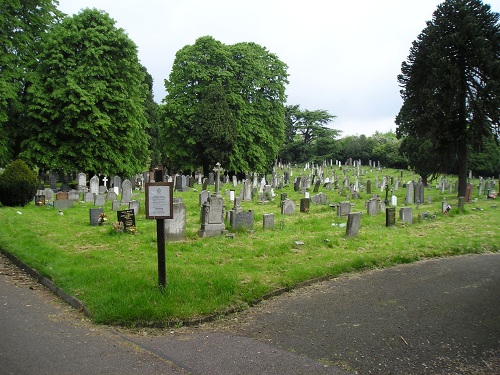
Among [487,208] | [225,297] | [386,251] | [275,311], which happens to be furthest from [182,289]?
[487,208]

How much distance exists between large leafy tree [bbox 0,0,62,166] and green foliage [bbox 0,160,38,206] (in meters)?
8.78

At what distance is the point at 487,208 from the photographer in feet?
64.2

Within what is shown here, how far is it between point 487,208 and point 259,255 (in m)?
14.8

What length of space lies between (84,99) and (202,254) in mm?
19766

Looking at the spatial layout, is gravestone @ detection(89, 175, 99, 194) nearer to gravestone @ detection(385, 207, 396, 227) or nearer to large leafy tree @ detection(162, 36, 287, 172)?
large leafy tree @ detection(162, 36, 287, 172)

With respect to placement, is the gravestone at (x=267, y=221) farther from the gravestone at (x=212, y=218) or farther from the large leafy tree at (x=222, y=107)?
the large leafy tree at (x=222, y=107)

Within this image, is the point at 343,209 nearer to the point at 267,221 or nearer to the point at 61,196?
the point at 267,221

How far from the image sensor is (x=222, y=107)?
35.3 meters

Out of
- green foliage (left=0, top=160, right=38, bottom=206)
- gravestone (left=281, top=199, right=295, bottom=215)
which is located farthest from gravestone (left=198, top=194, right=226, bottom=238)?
green foliage (left=0, top=160, right=38, bottom=206)

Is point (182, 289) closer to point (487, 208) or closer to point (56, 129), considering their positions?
point (487, 208)

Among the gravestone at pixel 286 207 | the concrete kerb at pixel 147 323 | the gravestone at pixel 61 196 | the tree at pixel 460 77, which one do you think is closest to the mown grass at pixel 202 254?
the concrete kerb at pixel 147 323

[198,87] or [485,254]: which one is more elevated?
[198,87]

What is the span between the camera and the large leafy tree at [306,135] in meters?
67.1

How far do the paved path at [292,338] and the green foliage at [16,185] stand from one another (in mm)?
10581
